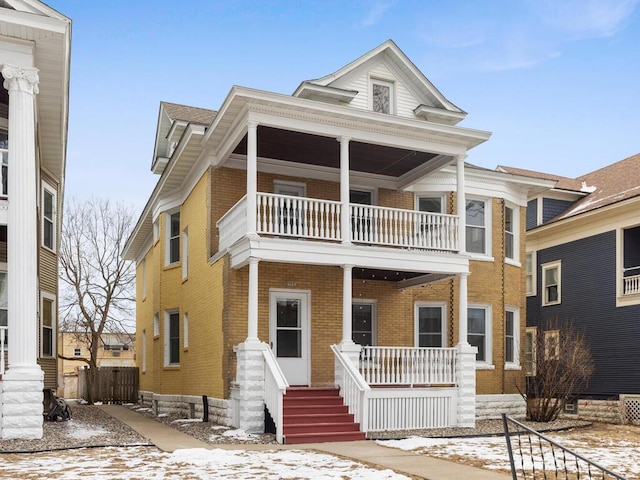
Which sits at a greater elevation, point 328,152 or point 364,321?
point 328,152

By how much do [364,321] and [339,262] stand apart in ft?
11.8

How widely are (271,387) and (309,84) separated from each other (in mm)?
7512

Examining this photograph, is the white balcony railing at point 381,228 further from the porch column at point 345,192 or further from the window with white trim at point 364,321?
the window with white trim at point 364,321

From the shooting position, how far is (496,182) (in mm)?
20703

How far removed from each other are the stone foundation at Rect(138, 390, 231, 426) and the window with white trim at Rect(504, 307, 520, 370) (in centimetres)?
866

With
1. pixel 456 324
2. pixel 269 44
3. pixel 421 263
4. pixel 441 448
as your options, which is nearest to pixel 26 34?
pixel 421 263

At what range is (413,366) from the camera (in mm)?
16016

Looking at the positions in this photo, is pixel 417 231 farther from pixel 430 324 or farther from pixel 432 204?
pixel 430 324

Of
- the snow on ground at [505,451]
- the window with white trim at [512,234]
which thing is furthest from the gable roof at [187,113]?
the snow on ground at [505,451]

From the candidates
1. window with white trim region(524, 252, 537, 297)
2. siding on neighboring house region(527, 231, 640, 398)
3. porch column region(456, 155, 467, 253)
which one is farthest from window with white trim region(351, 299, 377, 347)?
window with white trim region(524, 252, 537, 297)

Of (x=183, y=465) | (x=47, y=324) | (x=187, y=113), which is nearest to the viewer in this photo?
(x=183, y=465)

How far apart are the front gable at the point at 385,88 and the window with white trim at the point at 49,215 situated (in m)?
7.85

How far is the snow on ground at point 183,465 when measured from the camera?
9320 mm

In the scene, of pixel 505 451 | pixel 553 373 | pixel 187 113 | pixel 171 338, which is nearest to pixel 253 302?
pixel 505 451
